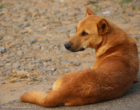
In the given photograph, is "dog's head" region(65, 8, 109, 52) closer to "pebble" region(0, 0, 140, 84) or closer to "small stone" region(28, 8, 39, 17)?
"pebble" region(0, 0, 140, 84)

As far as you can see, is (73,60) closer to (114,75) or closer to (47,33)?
(47,33)

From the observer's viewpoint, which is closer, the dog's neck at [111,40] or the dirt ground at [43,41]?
the dog's neck at [111,40]

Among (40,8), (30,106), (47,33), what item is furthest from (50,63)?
(40,8)

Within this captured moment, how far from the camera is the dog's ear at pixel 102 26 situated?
189 inches

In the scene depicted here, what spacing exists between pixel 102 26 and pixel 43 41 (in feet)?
9.98

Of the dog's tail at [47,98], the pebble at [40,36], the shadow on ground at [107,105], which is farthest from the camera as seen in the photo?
the pebble at [40,36]

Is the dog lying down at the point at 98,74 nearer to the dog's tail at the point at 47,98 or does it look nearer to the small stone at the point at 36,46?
the dog's tail at the point at 47,98

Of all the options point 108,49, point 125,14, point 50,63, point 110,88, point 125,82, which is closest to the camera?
point 110,88

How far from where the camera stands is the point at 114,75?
4016mm

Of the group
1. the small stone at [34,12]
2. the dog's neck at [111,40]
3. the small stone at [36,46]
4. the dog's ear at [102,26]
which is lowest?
the small stone at [36,46]

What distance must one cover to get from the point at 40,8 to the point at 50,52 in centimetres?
336

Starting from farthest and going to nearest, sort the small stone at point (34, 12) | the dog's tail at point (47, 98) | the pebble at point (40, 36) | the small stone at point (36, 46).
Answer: the small stone at point (34, 12)
the small stone at point (36, 46)
the pebble at point (40, 36)
the dog's tail at point (47, 98)

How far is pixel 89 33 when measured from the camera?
4980 millimetres

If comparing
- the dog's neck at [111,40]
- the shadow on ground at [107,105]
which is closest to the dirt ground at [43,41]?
the shadow on ground at [107,105]
